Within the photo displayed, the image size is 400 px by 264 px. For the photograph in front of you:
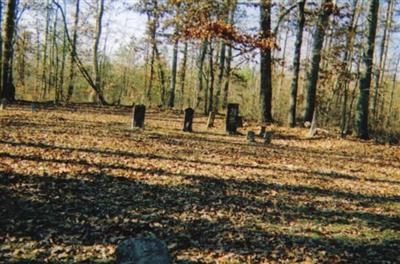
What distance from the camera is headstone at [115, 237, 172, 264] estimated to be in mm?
4535

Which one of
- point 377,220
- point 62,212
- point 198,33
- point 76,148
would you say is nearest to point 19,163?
point 76,148

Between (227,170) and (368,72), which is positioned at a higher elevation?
(368,72)

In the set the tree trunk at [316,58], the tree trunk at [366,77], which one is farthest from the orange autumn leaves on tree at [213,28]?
the tree trunk at [366,77]

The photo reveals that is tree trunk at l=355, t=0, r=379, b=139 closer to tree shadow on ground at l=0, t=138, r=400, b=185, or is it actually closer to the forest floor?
the forest floor

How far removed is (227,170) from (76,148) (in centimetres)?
364

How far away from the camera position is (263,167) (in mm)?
11289

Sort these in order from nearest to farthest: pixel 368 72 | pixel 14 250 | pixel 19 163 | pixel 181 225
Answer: pixel 14 250 < pixel 181 225 < pixel 19 163 < pixel 368 72

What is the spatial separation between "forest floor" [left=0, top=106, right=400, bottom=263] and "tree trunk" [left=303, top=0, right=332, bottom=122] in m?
7.19

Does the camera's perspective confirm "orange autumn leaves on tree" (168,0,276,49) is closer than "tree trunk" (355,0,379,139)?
No

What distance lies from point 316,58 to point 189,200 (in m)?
14.1

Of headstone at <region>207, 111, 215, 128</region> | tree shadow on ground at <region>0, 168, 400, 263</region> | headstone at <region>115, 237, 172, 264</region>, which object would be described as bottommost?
tree shadow on ground at <region>0, 168, 400, 263</region>

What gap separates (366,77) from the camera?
17.1 meters

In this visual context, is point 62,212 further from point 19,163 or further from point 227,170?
point 227,170

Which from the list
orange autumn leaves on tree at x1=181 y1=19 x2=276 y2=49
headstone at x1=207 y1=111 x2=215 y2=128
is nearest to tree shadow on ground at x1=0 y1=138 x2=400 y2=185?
headstone at x1=207 y1=111 x2=215 y2=128
